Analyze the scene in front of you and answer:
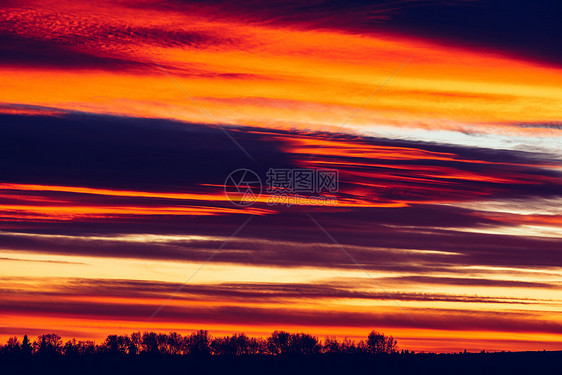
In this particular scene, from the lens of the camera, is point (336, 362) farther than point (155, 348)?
No

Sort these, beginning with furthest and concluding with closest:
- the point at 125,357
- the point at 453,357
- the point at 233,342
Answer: the point at 233,342 < the point at 125,357 < the point at 453,357

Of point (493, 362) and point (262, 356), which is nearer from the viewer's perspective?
point (493, 362)

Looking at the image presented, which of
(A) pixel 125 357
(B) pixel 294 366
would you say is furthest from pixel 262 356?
(A) pixel 125 357

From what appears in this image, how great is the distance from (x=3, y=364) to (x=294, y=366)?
951 inches

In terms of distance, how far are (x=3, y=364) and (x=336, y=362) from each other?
2732 centimetres

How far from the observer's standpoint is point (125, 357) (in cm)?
8169

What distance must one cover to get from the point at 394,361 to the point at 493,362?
7590mm

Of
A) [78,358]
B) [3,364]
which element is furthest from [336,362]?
[3,364]

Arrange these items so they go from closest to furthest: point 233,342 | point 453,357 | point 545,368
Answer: point 545,368 < point 453,357 < point 233,342

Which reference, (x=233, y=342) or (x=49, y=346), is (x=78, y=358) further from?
(x=233, y=342)

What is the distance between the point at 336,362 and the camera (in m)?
77.9

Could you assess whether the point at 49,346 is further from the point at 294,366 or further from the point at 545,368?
the point at 545,368

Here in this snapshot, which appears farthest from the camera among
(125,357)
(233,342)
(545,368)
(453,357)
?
(233,342)

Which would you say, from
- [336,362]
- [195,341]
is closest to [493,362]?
[336,362]
